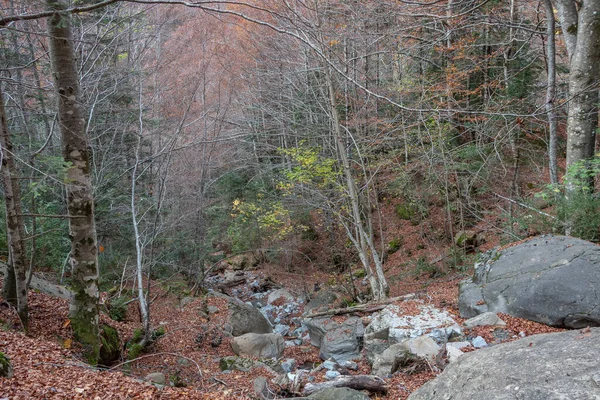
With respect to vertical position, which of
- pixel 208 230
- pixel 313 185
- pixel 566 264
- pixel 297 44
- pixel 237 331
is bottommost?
pixel 237 331

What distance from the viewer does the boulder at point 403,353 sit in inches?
204

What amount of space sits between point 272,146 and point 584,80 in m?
7.70

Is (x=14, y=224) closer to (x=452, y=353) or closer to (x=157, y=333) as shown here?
(x=157, y=333)

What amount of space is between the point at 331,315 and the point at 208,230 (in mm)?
5616

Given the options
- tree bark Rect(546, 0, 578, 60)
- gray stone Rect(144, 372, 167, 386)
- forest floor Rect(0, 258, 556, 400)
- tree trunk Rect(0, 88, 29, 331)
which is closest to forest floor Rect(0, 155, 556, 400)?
forest floor Rect(0, 258, 556, 400)

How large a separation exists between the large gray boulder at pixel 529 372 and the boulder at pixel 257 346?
4096 mm

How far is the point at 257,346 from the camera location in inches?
285

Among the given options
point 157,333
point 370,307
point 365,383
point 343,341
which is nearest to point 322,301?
point 370,307

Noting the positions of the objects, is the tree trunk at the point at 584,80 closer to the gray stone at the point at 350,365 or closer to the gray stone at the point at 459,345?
the gray stone at the point at 459,345

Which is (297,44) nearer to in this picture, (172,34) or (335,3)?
(335,3)

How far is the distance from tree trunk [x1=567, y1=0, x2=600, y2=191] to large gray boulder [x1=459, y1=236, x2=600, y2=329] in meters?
1.44

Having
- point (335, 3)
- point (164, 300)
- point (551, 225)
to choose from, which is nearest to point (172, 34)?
point (335, 3)

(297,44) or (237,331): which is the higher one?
(297,44)

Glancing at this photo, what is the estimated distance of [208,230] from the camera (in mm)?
12383
